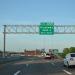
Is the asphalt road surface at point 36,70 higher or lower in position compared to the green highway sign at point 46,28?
lower

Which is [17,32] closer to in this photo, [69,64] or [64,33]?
[64,33]

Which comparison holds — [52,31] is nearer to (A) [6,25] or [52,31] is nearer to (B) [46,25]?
(B) [46,25]

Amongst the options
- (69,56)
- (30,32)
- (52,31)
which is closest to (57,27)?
(52,31)

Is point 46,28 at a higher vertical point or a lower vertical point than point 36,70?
higher

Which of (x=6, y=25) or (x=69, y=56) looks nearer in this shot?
(x=69, y=56)

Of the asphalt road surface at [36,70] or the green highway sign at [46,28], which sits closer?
the asphalt road surface at [36,70]

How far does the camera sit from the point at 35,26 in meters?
61.4

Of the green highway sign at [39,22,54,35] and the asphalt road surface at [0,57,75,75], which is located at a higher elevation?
the green highway sign at [39,22,54,35]

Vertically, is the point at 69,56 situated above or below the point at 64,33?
below

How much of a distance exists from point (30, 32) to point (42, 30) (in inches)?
114

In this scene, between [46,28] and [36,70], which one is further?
[46,28]

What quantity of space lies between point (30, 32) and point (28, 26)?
1869 mm

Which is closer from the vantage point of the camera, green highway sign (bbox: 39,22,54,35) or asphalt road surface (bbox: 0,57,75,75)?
asphalt road surface (bbox: 0,57,75,75)

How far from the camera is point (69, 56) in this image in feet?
104
